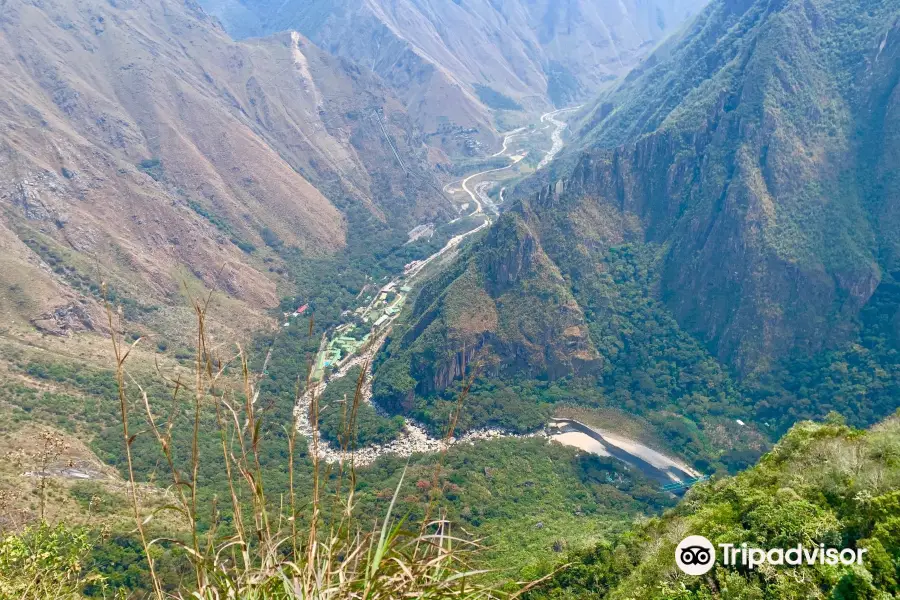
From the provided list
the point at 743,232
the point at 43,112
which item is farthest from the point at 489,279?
the point at 43,112

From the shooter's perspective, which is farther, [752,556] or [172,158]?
[172,158]

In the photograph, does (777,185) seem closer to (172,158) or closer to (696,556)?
(696,556)

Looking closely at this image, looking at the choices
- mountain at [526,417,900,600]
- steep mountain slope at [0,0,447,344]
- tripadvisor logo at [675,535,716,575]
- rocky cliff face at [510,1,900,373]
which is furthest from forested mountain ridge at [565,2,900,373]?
steep mountain slope at [0,0,447,344]

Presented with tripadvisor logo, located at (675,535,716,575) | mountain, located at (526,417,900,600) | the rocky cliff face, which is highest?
the rocky cliff face

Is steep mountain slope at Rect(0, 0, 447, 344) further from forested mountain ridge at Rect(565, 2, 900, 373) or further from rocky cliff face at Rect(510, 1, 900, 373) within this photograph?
forested mountain ridge at Rect(565, 2, 900, 373)

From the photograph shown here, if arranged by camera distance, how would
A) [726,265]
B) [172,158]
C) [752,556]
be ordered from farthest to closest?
[172,158], [726,265], [752,556]

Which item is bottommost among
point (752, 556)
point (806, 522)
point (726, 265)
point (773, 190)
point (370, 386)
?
point (370, 386)

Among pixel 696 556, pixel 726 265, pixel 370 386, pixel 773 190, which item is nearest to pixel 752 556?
pixel 696 556

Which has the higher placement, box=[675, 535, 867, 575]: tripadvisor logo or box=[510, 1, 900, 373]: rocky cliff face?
box=[510, 1, 900, 373]: rocky cliff face
